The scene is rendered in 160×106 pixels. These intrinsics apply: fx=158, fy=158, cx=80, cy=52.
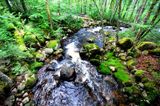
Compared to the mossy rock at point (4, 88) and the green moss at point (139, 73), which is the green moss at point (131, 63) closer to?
the green moss at point (139, 73)

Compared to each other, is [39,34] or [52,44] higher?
[39,34]

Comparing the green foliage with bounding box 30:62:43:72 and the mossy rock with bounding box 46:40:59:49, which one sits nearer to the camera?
the green foliage with bounding box 30:62:43:72

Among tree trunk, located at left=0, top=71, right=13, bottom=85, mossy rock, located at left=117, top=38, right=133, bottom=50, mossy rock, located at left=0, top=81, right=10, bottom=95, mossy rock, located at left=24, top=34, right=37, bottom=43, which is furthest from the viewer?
mossy rock, located at left=117, top=38, right=133, bottom=50

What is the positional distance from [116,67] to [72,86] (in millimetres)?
2887

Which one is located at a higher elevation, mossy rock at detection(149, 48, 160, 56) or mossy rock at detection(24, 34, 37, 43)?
mossy rock at detection(24, 34, 37, 43)

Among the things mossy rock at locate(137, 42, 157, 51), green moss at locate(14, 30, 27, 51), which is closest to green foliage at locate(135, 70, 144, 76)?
mossy rock at locate(137, 42, 157, 51)

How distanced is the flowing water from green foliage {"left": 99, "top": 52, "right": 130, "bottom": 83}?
41cm

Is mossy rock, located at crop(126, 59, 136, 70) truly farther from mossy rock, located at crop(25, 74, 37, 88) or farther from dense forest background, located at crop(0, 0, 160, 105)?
mossy rock, located at crop(25, 74, 37, 88)

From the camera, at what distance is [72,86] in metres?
7.12

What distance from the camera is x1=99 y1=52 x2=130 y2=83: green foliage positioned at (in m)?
7.95

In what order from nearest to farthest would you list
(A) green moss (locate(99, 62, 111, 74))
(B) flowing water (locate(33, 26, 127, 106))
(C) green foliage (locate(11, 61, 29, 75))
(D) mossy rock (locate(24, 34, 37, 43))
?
1. (B) flowing water (locate(33, 26, 127, 106))
2. (C) green foliage (locate(11, 61, 29, 75))
3. (A) green moss (locate(99, 62, 111, 74))
4. (D) mossy rock (locate(24, 34, 37, 43))

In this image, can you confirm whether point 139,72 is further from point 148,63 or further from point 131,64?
point 148,63

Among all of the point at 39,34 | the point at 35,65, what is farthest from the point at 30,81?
the point at 39,34

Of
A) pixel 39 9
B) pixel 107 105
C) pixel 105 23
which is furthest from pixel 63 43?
pixel 105 23
